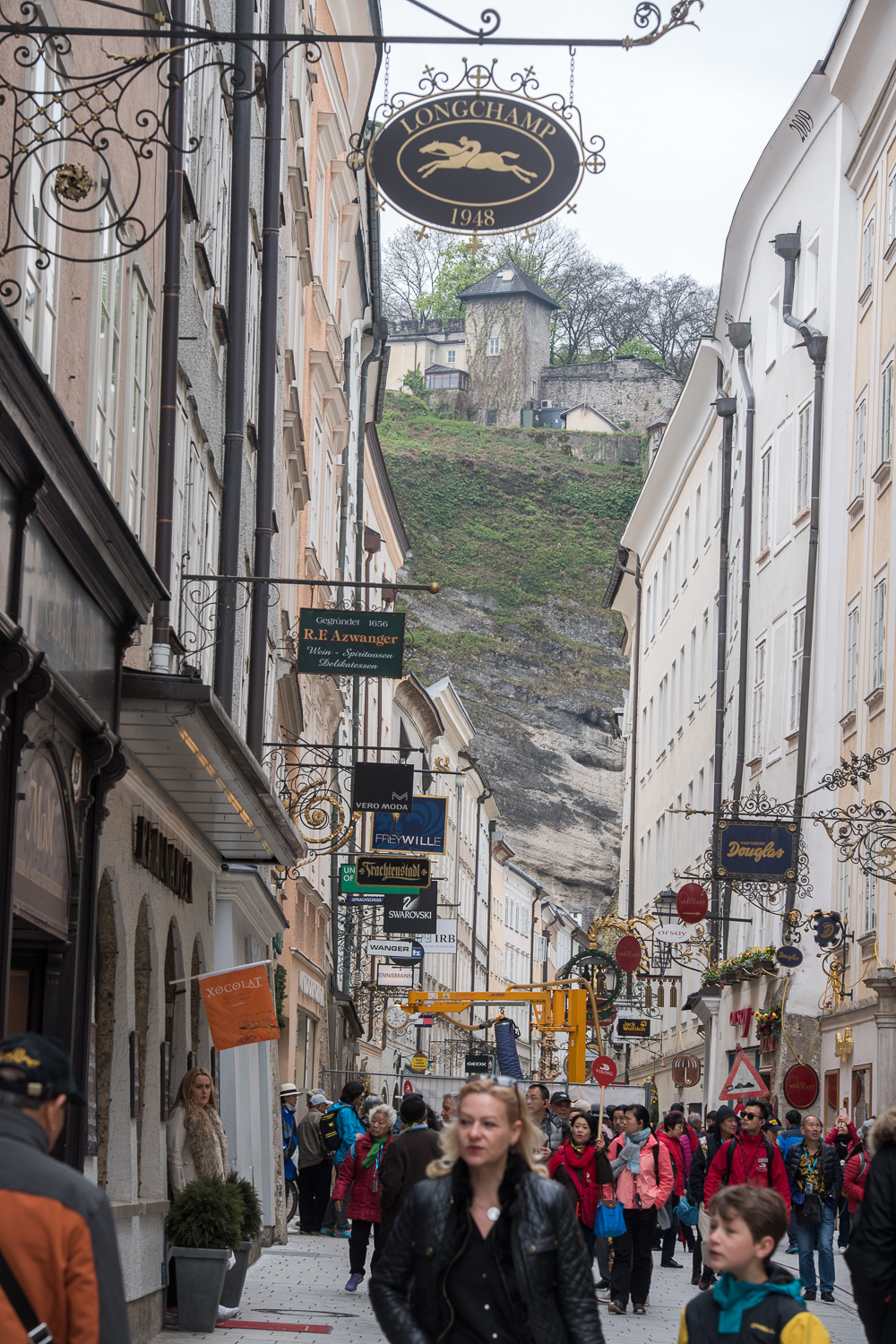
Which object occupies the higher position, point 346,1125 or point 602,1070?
point 602,1070

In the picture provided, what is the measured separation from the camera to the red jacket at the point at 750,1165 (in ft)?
46.0

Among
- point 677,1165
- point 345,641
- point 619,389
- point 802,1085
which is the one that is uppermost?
point 619,389

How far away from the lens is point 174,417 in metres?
13.3

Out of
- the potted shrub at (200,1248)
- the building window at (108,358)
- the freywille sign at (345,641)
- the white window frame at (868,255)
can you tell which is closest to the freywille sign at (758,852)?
the white window frame at (868,255)

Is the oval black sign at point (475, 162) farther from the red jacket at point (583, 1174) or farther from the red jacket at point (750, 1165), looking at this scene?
the red jacket at point (583, 1174)

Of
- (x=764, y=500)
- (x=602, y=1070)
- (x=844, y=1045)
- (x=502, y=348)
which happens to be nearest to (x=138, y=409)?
(x=602, y=1070)

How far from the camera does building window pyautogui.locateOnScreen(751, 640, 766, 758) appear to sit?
36.7m

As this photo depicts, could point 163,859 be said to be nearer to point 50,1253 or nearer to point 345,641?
point 345,641

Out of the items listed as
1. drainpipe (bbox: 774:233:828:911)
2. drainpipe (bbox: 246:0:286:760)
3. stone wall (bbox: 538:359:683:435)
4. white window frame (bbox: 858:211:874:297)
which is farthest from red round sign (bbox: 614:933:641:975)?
stone wall (bbox: 538:359:683:435)

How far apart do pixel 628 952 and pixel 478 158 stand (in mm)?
25662

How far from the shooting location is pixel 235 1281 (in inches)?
515

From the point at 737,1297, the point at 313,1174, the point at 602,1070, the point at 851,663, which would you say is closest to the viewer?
the point at 737,1297

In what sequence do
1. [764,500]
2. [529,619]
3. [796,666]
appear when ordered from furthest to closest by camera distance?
1. [529,619]
2. [764,500]
3. [796,666]

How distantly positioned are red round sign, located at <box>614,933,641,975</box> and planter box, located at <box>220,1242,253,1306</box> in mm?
20455
